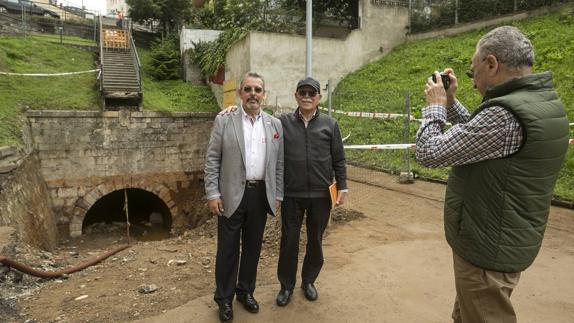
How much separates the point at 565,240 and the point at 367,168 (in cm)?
461

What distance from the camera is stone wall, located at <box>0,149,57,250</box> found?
6891 millimetres

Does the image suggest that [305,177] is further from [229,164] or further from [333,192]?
[229,164]

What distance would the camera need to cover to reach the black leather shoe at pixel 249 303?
3168 millimetres

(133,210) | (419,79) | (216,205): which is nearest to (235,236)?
(216,205)

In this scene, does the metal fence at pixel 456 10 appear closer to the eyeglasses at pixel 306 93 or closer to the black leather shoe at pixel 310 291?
the eyeglasses at pixel 306 93

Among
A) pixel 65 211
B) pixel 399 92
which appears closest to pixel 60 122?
pixel 65 211

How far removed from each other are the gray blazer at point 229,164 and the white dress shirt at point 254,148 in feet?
0.11

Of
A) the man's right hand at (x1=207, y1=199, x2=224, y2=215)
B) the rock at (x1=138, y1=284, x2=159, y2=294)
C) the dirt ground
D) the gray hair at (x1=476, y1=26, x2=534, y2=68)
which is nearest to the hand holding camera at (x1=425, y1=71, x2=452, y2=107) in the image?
the gray hair at (x1=476, y1=26, x2=534, y2=68)

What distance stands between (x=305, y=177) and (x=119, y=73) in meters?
12.6

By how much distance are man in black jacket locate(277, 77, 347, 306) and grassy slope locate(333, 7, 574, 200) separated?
4.96m

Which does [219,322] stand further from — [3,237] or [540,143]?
[3,237]

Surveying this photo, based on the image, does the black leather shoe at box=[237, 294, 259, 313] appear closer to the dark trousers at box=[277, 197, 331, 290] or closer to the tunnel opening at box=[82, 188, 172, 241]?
the dark trousers at box=[277, 197, 331, 290]

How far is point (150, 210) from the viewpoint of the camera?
14.0 meters

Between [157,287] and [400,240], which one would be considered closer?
[157,287]
